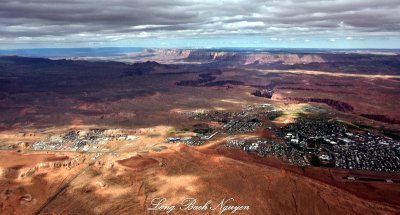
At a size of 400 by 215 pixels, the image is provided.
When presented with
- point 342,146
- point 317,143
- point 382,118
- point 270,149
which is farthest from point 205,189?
point 382,118

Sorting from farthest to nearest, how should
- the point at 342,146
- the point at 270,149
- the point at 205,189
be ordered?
the point at 342,146 → the point at 270,149 → the point at 205,189

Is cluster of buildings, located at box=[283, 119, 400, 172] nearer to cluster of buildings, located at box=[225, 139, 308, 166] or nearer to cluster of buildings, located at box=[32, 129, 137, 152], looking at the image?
cluster of buildings, located at box=[225, 139, 308, 166]

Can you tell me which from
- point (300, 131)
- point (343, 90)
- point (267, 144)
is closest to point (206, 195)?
point (267, 144)

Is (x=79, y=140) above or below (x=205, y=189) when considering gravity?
below

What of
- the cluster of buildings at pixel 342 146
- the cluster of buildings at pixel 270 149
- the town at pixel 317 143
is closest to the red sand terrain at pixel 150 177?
the cluster of buildings at pixel 270 149

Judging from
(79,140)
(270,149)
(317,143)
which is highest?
(270,149)

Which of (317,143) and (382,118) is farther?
(382,118)

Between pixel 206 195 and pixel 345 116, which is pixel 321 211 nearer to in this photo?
pixel 206 195

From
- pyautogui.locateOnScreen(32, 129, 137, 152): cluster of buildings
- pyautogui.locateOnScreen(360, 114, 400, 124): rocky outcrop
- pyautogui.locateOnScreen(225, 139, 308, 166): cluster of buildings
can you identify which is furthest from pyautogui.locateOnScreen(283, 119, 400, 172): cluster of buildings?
pyautogui.locateOnScreen(32, 129, 137, 152): cluster of buildings

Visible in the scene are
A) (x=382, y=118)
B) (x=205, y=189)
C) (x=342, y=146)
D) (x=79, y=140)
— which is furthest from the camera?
(x=382, y=118)

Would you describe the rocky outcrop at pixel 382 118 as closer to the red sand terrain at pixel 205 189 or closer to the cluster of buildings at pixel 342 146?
the cluster of buildings at pixel 342 146

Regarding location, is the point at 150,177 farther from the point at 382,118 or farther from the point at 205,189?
the point at 382,118
